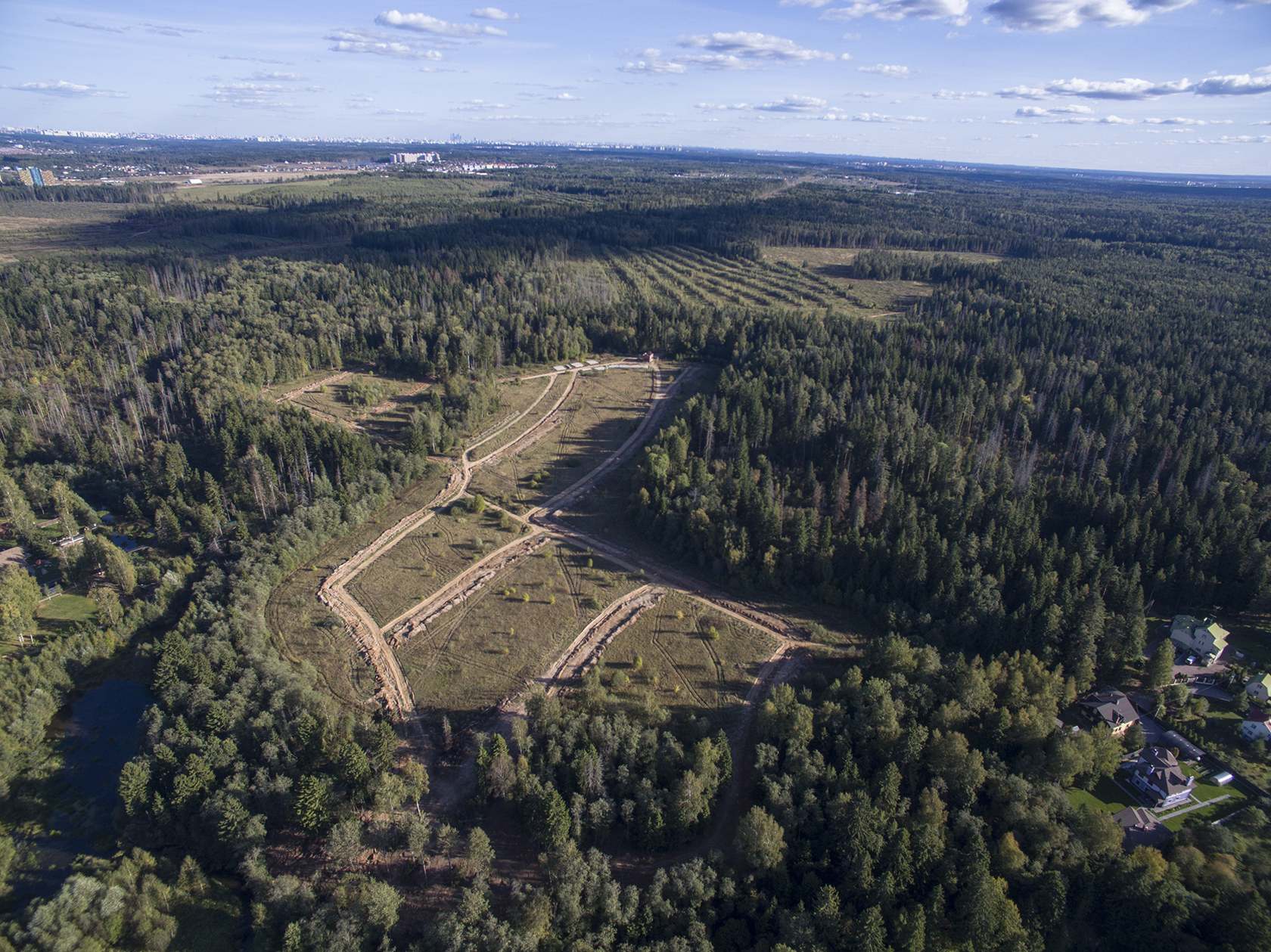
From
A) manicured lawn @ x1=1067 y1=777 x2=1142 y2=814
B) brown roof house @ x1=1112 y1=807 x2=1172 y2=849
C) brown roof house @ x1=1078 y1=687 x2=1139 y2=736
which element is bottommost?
manicured lawn @ x1=1067 y1=777 x2=1142 y2=814

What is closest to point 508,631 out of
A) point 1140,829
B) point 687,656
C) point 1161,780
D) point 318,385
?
point 687,656

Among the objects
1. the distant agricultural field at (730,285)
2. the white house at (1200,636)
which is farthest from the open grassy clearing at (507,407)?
the white house at (1200,636)

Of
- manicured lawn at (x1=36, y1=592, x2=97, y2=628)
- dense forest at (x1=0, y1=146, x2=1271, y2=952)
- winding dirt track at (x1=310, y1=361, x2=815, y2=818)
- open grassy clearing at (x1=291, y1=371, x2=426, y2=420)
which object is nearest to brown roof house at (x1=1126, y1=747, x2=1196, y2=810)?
dense forest at (x1=0, y1=146, x2=1271, y2=952)

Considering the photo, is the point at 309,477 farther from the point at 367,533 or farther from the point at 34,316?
the point at 34,316

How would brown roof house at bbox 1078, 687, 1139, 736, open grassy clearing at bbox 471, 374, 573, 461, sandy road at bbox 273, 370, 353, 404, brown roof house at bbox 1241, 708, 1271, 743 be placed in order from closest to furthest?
brown roof house at bbox 1078, 687, 1139, 736 → brown roof house at bbox 1241, 708, 1271, 743 → open grassy clearing at bbox 471, 374, 573, 461 → sandy road at bbox 273, 370, 353, 404

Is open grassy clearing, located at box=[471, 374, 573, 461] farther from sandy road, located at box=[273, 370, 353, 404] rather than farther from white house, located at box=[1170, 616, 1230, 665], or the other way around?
white house, located at box=[1170, 616, 1230, 665]

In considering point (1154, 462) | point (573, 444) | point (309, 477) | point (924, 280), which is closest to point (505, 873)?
point (309, 477)
